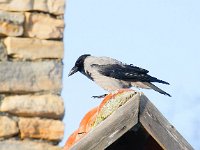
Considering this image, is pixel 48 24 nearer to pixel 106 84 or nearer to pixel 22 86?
pixel 22 86

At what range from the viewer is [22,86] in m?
4.61

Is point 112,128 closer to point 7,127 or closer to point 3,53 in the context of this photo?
point 7,127

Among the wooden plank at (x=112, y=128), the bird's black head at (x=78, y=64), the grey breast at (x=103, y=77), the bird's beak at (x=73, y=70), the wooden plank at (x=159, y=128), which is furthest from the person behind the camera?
the bird's beak at (x=73, y=70)

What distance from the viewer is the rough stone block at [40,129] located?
15.0 ft

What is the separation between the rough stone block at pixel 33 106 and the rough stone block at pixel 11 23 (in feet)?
1.13

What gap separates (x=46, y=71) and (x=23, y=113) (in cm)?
25

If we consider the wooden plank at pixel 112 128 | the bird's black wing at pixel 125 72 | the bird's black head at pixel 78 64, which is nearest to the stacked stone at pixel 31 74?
the wooden plank at pixel 112 128

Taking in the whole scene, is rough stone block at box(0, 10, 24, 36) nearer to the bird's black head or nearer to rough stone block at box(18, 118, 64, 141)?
rough stone block at box(18, 118, 64, 141)

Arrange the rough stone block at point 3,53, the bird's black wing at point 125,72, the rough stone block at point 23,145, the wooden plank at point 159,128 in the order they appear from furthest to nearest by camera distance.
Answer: the bird's black wing at point 125,72 < the rough stone block at point 3,53 < the rough stone block at point 23,145 < the wooden plank at point 159,128

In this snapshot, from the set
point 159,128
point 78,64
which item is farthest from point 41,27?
point 78,64

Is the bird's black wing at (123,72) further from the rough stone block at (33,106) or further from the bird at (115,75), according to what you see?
the rough stone block at (33,106)

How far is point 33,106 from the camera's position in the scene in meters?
4.60

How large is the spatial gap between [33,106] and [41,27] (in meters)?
0.44

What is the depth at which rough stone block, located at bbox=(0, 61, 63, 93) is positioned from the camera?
4.60m
